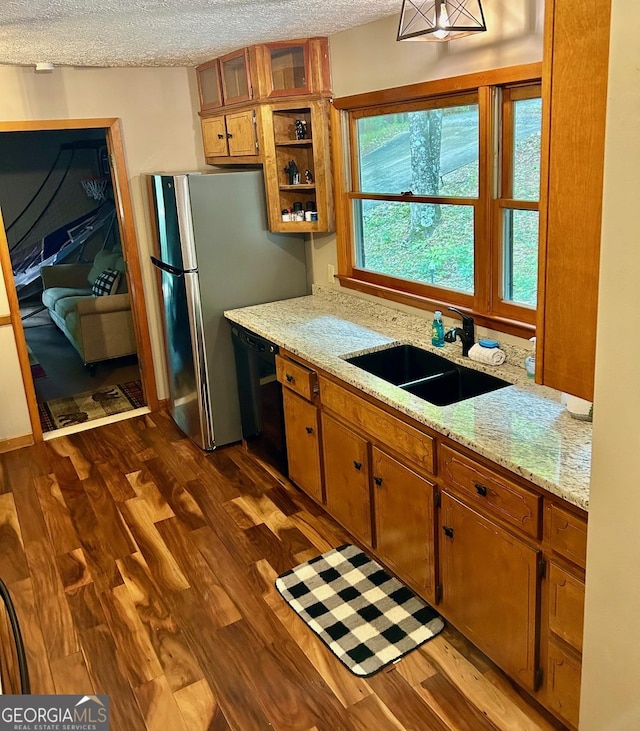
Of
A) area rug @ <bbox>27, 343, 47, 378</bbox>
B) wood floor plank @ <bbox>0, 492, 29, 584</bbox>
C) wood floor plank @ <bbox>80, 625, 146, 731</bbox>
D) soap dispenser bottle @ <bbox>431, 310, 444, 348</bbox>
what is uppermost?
soap dispenser bottle @ <bbox>431, 310, 444, 348</bbox>

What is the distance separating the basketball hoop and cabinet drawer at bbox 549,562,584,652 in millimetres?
8005

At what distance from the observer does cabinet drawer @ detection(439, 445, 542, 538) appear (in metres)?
2.02

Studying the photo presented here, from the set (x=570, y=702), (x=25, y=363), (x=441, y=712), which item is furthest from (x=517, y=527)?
(x=25, y=363)

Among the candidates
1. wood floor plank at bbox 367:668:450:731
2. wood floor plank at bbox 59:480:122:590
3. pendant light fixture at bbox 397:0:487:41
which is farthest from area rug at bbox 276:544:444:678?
pendant light fixture at bbox 397:0:487:41

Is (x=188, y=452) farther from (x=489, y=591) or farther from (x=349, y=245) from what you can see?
(x=489, y=591)

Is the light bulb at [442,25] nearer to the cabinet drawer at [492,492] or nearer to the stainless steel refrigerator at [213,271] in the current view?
the cabinet drawer at [492,492]

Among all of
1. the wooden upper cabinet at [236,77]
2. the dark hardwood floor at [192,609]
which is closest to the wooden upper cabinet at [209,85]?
the wooden upper cabinet at [236,77]

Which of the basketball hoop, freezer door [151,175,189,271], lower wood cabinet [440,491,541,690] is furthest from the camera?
the basketball hoop

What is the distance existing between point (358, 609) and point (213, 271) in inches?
82.1

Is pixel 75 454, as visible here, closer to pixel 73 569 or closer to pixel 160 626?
pixel 73 569

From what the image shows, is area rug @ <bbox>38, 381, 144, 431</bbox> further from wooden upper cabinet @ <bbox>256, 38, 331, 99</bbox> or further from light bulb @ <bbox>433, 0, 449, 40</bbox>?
light bulb @ <bbox>433, 0, 449, 40</bbox>

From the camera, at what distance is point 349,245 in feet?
12.7

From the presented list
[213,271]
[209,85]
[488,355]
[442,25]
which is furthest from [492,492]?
[209,85]

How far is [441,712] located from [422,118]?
248cm
